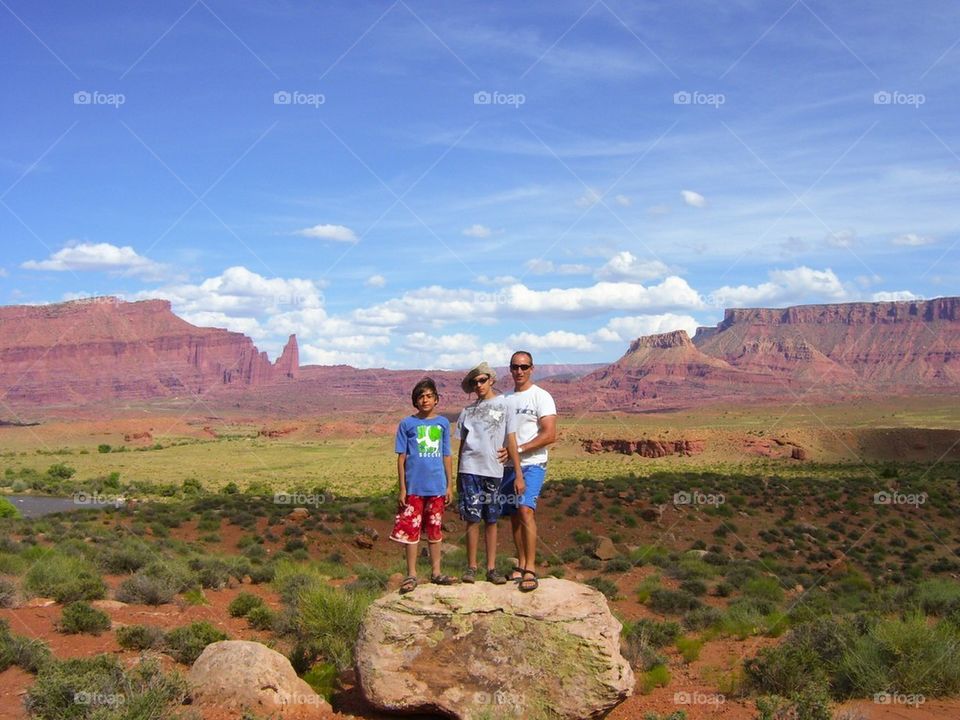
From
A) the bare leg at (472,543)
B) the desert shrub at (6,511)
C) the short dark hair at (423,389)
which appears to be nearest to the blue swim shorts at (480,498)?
the bare leg at (472,543)

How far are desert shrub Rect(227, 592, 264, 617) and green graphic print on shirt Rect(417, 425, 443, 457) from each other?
19.1 ft

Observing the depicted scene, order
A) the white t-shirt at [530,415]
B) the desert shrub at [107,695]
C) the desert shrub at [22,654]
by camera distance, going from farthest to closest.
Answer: the desert shrub at [22,654] → the white t-shirt at [530,415] → the desert shrub at [107,695]

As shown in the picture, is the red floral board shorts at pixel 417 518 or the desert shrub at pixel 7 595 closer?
the red floral board shorts at pixel 417 518

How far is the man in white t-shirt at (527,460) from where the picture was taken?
779 cm

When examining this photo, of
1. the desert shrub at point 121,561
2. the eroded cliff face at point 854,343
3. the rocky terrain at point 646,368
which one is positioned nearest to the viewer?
the desert shrub at point 121,561

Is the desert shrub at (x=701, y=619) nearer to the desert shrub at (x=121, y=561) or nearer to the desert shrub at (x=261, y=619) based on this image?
the desert shrub at (x=261, y=619)

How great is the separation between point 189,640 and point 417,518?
3446 mm

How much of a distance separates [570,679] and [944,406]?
123684 mm

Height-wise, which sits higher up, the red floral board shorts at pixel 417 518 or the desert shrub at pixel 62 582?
the red floral board shorts at pixel 417 518

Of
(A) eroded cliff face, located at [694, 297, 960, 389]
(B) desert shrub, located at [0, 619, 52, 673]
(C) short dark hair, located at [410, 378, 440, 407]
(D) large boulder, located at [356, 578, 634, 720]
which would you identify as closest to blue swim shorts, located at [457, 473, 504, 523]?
(D) large boulder, located at [356, 578, 634, 720]

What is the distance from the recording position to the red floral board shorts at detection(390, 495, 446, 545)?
807 centimetres

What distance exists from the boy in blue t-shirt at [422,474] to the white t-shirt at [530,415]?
0.70 metres

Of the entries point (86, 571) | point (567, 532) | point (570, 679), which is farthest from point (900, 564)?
point (86, 571)

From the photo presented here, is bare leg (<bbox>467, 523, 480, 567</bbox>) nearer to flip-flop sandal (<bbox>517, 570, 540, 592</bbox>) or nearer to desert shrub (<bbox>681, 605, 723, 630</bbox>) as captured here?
flip-flop sandal (<bbox>517, 570, 540, 592</bbox>)
